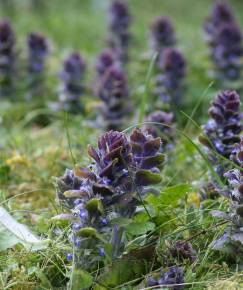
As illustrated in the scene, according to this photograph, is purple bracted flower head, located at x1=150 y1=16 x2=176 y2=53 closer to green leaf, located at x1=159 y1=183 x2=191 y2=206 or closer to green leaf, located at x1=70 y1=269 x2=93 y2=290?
green leaf, located at x1=159 y1=183 x2=191 y2=206

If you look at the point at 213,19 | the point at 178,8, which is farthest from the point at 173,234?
the point at 178,8

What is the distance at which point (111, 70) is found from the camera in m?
4.01

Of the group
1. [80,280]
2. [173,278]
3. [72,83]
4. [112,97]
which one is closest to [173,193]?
[173,278]

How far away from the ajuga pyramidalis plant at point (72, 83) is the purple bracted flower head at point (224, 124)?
7.91 feet

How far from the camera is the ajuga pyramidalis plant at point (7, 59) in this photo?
Answer: 479 centimetres

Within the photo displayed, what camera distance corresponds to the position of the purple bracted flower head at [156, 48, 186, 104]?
446cm

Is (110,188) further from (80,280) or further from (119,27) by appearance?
(119,27)

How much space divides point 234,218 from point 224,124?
57 centimetres

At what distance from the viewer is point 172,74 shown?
459cm

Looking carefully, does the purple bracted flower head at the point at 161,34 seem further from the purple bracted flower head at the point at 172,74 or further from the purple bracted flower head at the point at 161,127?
the purple bracted flower head at the point at 161,127

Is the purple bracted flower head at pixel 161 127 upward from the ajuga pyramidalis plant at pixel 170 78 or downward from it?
upward

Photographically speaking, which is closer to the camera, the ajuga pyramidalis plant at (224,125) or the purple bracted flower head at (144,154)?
the purple bracted flower head at (144,154)

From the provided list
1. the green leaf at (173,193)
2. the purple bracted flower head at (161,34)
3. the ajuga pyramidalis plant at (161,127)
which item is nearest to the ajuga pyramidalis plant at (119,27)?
the purple bracted flower head at (161,34)

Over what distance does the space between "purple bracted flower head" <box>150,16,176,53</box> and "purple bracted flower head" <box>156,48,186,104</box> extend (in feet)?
1.67
